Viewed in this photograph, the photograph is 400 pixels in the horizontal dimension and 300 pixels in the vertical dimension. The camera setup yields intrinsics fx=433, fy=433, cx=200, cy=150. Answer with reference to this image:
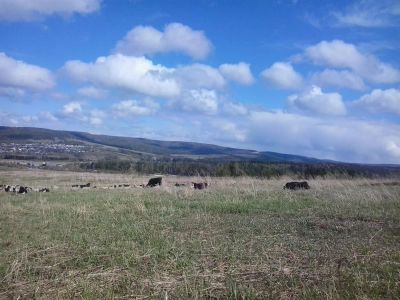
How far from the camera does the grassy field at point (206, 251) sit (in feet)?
21.3

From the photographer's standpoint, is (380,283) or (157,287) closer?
(380,283)

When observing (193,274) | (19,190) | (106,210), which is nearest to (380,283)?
(193,274)

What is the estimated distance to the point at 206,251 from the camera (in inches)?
335

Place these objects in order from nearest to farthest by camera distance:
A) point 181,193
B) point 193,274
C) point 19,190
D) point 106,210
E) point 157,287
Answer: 1. point 157,287
2. point 193,274
3. point 106,210
4. point 181,193
5. point 19,190

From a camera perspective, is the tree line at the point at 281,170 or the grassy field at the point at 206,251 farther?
the tree line at the point at 281,170

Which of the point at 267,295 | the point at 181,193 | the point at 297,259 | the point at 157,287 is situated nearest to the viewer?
the point at 267,295

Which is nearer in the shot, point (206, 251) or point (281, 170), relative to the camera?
point (206, 251)

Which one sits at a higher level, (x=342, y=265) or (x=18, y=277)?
(x=342, y=265)

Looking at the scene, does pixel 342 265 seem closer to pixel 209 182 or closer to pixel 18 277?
pixel 18 277

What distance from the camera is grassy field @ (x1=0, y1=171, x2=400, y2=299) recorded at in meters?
6.50

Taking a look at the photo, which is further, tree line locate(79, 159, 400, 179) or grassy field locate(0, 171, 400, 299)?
tree line locate(79, 159, 400, 179)

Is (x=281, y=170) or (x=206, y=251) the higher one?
(x=281, y=170)

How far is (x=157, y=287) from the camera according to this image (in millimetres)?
6695

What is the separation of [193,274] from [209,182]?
1749cm
